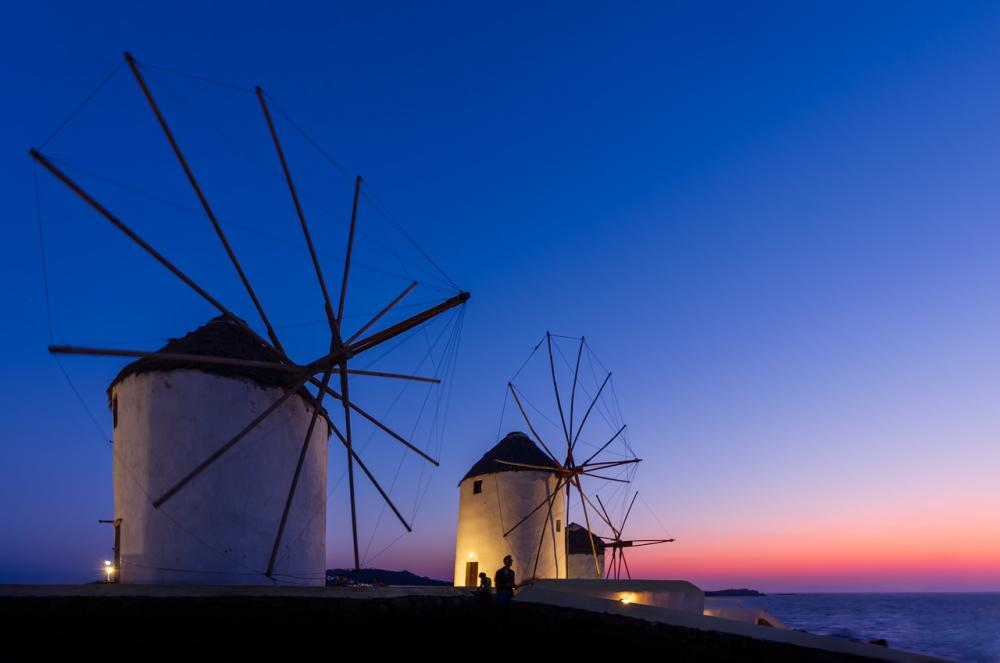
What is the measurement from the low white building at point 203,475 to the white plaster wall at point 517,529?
12376 mm

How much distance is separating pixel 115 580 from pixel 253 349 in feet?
16.1

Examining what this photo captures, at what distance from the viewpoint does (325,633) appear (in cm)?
872

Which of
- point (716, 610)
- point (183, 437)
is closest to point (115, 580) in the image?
point (183, 437)

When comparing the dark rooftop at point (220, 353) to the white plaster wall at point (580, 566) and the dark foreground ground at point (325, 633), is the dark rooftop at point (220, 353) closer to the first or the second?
the dark foreground ground at point (325, 633)

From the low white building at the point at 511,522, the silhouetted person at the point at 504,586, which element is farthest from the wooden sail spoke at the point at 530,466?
the silhouetted person at the point at 504,586

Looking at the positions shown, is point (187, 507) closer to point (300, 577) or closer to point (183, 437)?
point (183, 437)

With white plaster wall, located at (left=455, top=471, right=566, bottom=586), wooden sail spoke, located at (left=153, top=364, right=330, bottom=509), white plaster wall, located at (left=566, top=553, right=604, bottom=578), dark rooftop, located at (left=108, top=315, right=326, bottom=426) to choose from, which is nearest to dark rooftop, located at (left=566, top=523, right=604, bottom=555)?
white plaster wall, located at (left=566, top=553, right=604, bottom=578)

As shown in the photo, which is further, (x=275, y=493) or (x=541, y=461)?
(x=541, y=461)

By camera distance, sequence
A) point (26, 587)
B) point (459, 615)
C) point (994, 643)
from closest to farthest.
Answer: point (26, 587) → point (459, 615) → point (994, 643)

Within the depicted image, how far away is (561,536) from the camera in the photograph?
1034 inches

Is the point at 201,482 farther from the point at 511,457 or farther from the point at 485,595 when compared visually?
the point at 511,457

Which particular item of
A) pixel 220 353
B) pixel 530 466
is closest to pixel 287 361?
pixel 220 353

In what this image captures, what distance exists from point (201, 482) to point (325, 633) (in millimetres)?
4611

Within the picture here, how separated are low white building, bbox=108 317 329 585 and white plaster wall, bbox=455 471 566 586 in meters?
12.4
